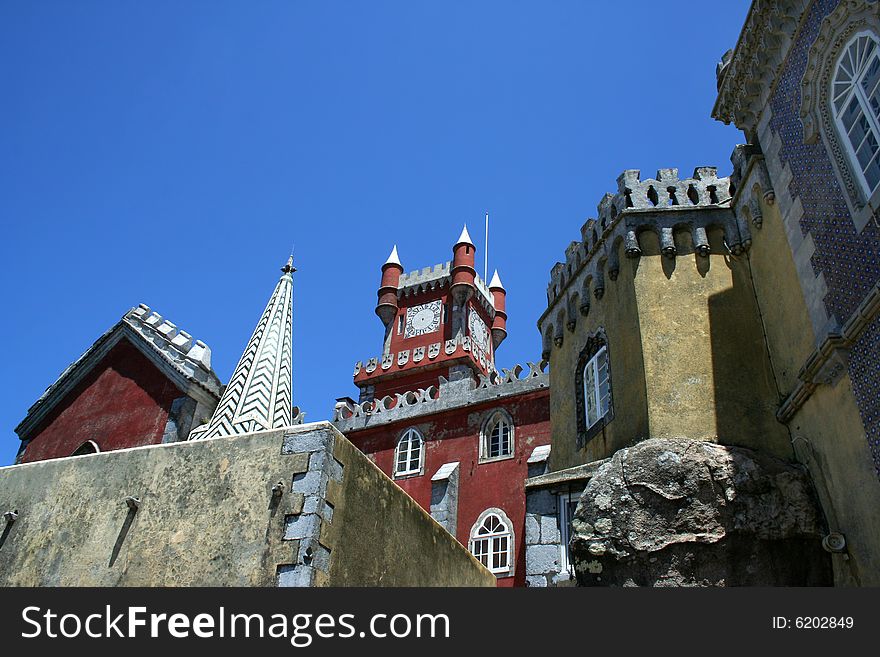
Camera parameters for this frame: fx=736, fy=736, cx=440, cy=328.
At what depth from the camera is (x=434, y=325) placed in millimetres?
39062

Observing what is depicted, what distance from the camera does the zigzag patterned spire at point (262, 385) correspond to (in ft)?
36.0

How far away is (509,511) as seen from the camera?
23.0 meters

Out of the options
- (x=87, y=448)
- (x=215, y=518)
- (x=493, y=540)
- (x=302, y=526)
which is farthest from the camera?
(x=493, y=540)

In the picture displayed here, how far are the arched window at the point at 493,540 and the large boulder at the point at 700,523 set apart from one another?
540 inches

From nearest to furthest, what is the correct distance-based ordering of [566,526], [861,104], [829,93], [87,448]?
1. [861,104]
2. [829,93]
3. [566,526]
4. [87,448]

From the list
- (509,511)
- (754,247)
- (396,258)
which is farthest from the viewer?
(396,258)

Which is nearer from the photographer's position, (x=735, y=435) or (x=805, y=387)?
(x=805, y=387)

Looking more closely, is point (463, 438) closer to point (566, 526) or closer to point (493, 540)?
point (493, 540)

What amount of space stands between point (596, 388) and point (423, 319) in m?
28.4

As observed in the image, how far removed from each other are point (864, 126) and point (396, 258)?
118 feet

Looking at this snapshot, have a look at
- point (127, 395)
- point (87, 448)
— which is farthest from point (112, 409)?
point (87, 448)

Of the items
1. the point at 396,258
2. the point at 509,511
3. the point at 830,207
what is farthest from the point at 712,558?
the point at 396,258
